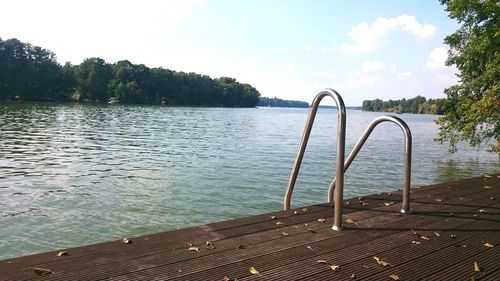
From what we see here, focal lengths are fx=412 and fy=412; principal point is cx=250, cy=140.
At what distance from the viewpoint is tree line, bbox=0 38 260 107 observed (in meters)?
98.4

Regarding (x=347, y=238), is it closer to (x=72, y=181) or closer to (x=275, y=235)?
(x=275, y=235)

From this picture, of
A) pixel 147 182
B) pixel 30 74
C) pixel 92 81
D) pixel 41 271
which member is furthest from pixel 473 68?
pixel 92 81

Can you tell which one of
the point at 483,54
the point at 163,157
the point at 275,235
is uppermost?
the point at 483,54

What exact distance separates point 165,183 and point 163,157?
7070mm

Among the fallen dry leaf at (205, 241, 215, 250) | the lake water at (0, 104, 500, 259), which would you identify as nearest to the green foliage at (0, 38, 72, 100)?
the lake water at (0, 104, 500, 259)

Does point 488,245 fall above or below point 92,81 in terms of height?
below

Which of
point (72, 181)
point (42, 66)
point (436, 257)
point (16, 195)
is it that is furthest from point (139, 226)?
point (42, 66)

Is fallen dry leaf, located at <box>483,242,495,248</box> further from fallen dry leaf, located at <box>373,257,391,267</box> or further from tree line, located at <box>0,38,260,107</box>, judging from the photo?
tree line, located at <box>0,38,260,107</box>

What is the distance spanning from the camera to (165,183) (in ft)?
Answer: 48.6

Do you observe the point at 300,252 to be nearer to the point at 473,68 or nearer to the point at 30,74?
the point at 473,68

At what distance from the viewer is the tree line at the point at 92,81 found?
323 ft

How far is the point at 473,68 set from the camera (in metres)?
17.0

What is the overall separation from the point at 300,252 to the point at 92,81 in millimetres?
120796

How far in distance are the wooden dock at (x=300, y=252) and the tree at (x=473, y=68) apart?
37.1 ft
